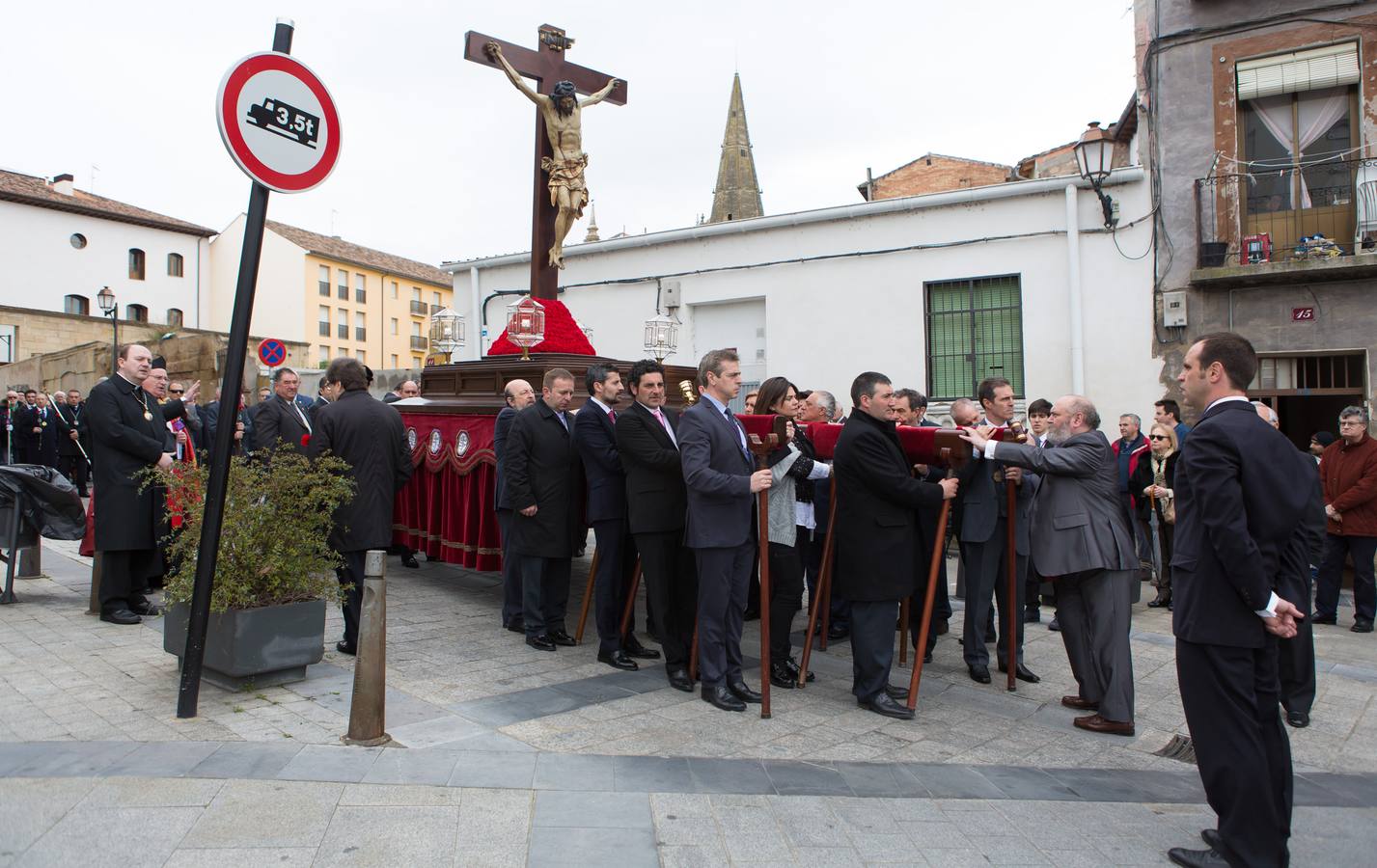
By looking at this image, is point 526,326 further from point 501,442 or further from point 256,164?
point 256,164

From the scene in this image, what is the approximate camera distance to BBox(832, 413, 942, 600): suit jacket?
505 cm

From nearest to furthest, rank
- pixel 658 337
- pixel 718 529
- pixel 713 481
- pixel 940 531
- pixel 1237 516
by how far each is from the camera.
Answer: pixel 1237 516 → pixel 713 481 → pixel 718 529 → pixel 940 531 → pixel 658 337

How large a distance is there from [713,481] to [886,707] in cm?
156

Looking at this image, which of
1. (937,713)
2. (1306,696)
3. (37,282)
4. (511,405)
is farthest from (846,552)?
(37,282)

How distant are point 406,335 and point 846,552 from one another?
63.7 metres

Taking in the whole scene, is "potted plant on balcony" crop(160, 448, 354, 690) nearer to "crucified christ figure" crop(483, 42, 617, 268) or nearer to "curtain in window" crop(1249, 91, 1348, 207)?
"crucified christ figure" crop(483, 42, 617, 268)

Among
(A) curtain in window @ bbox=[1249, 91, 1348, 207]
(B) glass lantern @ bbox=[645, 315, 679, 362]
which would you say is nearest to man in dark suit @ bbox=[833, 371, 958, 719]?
(B) glass lantern @ bbox=[645, 315, 679, 362]

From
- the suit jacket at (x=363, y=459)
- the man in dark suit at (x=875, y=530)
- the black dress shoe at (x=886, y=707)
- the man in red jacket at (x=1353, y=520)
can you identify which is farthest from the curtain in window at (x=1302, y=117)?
the suit jacket at (x=363, y=459)

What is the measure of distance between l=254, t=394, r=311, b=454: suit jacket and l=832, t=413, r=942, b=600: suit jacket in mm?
5261

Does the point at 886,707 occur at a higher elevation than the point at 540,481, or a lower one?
lower

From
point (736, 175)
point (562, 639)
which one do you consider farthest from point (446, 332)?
point (736, 175)

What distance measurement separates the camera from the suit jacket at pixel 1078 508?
201 inches

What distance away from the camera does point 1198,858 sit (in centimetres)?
329

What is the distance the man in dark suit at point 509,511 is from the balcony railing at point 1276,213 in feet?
30.6
